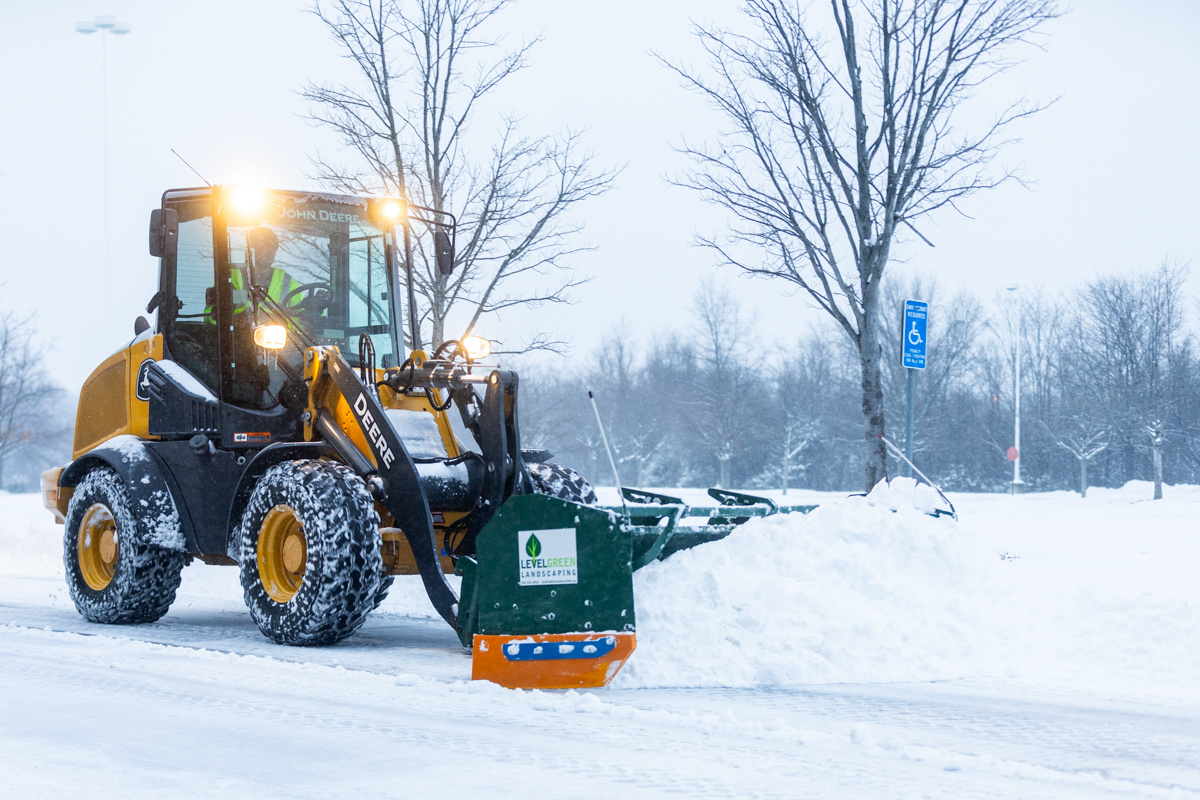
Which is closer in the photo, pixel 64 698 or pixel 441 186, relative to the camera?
pixel 64 698

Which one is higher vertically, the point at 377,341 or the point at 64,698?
the point at 377,341

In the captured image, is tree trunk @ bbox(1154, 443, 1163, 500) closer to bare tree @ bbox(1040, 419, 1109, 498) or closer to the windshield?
bare tree @ bbox(1040, 419, 1109, 498)

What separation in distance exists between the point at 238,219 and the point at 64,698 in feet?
12.2

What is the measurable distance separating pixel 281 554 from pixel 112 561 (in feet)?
7.36

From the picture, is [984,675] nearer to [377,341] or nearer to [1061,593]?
[1061,593]

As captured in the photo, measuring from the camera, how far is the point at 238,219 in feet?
27.0

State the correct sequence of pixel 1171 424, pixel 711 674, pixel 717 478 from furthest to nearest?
1. pixel 717 478
2. pixel 1171 424
3. pixel 711 674

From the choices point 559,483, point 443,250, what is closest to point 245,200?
point 443,250

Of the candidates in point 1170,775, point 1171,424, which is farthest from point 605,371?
point 1170,775

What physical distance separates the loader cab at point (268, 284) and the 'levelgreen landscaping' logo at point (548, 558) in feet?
8.66

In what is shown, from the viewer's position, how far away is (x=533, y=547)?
6074 mm

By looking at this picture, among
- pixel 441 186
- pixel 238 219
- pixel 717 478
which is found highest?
pixel 441 186

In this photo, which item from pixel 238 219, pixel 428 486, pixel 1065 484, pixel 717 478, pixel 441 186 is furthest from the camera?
pixel 717 478

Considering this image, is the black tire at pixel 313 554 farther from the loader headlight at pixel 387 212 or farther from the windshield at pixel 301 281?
the loader headlight at pixel 387 212
